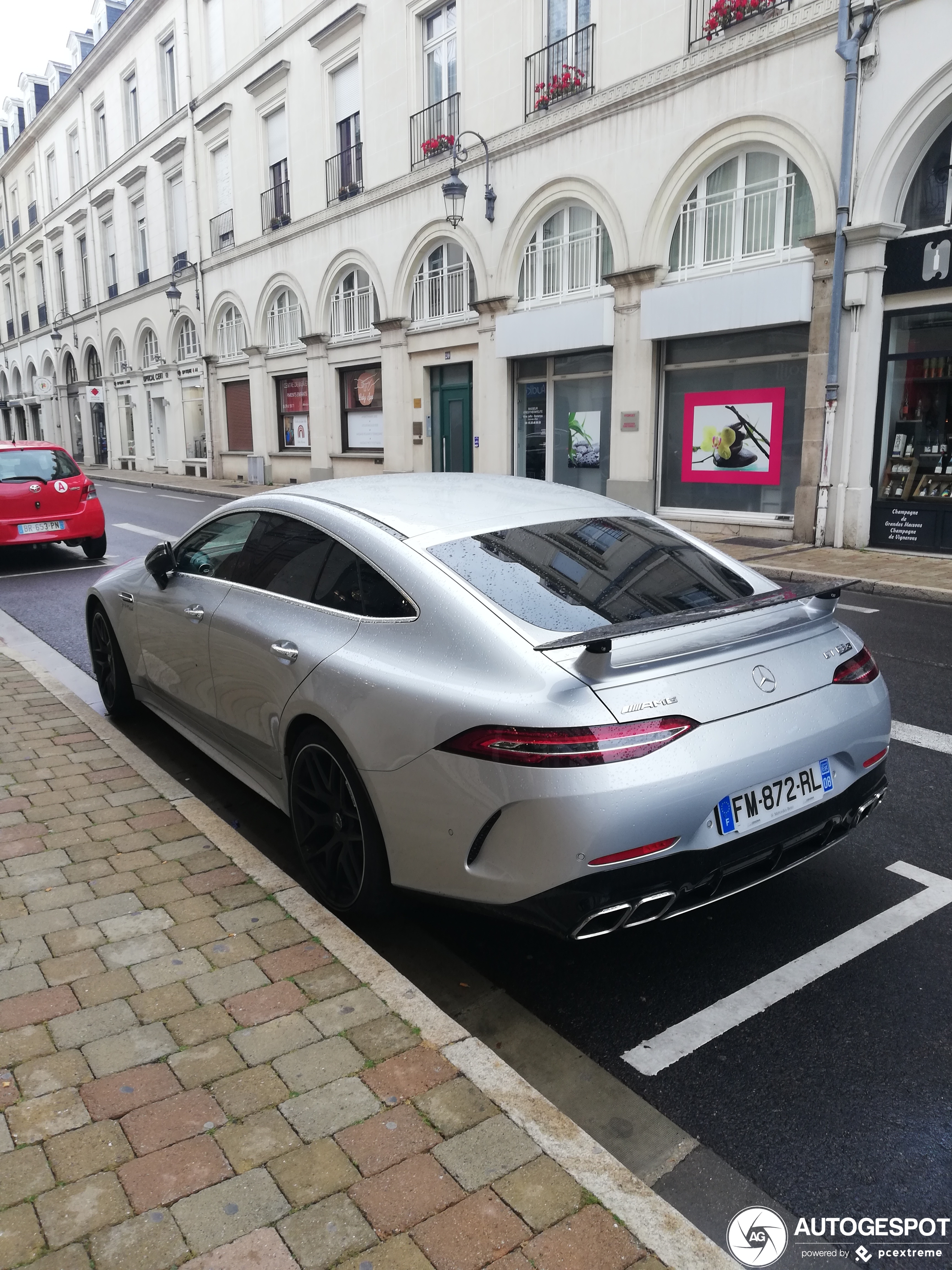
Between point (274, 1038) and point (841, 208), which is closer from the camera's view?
point (274, 1038)

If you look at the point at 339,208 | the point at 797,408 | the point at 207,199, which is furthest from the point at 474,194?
the point at 207,199

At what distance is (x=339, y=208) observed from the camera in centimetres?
2341

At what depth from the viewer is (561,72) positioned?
672 inches

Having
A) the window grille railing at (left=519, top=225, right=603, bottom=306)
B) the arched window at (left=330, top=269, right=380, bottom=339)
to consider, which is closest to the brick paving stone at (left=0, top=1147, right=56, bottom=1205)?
the window grille railing at (left=519, top=225, right=603, bottom=306)

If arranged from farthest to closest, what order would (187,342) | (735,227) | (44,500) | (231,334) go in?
(187,342) < (231,334) < (735,227) < (44,500)

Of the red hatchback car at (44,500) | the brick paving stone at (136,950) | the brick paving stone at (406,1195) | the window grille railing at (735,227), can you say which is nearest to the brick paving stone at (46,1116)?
the brick paving stone at (136,950)

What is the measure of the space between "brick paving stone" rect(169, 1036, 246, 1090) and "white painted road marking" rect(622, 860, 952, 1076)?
3.58 feet

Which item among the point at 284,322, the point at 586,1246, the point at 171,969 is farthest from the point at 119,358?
the point at 586,1246

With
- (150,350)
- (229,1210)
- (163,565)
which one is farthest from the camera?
(150,350)

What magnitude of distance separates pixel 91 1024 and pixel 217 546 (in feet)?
8.02

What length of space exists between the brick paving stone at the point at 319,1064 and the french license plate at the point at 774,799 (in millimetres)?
1186

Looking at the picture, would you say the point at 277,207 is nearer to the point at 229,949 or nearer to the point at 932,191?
the point at 932,191

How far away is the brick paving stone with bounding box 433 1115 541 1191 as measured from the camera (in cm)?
215

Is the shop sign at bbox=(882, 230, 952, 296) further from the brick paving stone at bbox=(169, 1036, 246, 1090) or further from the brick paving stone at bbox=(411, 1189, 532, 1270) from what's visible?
the brick paving stone at bbox=(411, 1189, 532, 1270)
